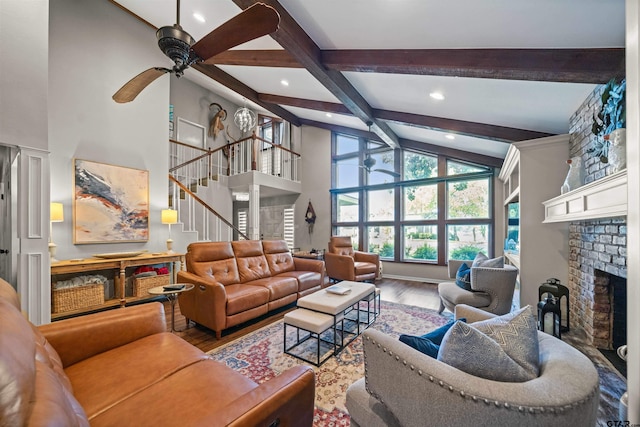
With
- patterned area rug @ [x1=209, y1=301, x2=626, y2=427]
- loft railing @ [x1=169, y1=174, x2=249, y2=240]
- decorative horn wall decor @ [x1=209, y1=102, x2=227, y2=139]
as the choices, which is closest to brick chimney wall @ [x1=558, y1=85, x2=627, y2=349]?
patterned area rug @ [x1=209, y1=301, x2=626, y2=427]

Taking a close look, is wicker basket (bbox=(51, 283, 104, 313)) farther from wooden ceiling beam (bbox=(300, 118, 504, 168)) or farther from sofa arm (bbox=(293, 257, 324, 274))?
wooden ceiling beam (bbox=(300, 118, 504, 168))

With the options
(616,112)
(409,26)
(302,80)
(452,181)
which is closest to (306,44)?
(409,26)

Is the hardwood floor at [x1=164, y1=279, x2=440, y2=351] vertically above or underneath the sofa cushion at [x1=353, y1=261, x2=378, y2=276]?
underneath

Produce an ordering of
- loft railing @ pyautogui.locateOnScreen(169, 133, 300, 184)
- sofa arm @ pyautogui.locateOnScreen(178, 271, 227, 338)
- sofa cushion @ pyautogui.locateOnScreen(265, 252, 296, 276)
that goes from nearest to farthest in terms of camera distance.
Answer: sofa arm @ pyautogui.locateOnScreen(178, 271, 227, 338) → sofa cushion @ pyautogui.locateOnScreen(265, 252, 296, 276) → loft railing @ pyautogui.locateOnScreen(169, 133, 300, 184)

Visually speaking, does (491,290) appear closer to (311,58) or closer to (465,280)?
(465,280)

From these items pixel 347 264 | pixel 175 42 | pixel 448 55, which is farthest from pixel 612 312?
pixel 175 42

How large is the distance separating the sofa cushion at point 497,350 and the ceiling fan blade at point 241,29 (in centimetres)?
201

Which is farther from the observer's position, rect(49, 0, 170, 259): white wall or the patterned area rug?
rect(49, 0, 170, 259): white wall

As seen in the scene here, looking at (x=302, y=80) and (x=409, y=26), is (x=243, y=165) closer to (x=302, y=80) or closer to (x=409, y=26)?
(x=302, y=80)

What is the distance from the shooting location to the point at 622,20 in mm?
1638

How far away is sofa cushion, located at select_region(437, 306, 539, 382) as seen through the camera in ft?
3.15

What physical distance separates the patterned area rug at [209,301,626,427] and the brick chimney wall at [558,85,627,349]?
352mm

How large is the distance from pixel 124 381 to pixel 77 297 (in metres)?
3.07

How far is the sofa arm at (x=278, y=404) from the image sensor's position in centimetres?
87
